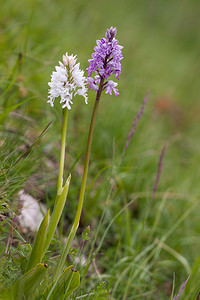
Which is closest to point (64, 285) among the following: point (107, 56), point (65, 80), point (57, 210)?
point (57, 210)

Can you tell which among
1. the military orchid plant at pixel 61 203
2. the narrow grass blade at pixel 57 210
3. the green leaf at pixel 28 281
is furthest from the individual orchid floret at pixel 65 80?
the green leaf at pixel 28 281

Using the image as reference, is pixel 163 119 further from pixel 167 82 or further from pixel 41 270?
pixel 41 270

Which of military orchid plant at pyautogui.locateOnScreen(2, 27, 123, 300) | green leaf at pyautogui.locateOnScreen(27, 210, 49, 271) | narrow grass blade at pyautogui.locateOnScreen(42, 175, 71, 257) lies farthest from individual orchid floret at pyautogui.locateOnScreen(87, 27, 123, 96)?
green leaf at pyautogui.locateOnScreen(27, 210, 49, 271)

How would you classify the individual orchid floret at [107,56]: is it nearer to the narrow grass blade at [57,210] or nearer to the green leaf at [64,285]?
the narrow grass blade at [57,210]

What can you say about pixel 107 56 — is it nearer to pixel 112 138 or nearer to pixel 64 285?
pixel 64 285

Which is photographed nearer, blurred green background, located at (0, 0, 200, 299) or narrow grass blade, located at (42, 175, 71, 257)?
narrow grass blade, located at (42, 175, 71, 257)

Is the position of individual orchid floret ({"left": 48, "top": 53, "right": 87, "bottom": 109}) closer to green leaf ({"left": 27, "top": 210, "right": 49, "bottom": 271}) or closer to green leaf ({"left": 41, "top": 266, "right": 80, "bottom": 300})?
green leaf ({"left": 27, "top": 210, "right": 49, "bottom": 271})
